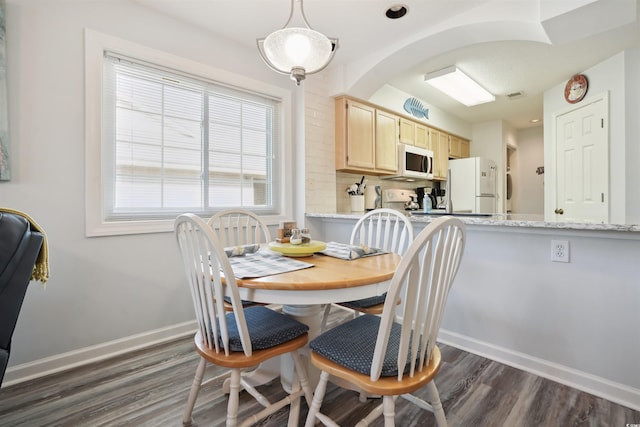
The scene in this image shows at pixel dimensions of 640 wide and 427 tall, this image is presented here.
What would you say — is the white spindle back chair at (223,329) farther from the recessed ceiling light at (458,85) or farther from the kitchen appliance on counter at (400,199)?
the kitchen appliance on counter at (400,199)

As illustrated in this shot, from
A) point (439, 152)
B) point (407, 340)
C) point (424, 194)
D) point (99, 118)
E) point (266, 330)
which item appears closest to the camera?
point (407, 340)

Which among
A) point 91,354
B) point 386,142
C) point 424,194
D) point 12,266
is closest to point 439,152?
point 424,194

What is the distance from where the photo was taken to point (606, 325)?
1.62 metres

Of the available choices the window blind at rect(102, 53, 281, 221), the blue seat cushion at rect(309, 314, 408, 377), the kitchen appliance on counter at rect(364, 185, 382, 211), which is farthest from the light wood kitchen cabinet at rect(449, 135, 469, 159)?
the blue seat cushion at rect(309, 314, 408, 377)

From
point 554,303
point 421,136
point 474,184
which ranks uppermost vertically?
point 421,136

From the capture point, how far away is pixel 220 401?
1561 millimetres

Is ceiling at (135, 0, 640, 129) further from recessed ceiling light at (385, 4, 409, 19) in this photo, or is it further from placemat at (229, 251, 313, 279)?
placemat at (229, 251, 313, 279)

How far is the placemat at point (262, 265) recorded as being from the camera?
1.27 meters

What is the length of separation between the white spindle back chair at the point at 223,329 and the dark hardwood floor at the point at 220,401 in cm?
25

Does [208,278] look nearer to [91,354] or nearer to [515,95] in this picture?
[91,354]

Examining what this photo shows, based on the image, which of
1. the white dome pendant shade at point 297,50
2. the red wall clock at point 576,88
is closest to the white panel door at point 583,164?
the red wall clock at point 576,88

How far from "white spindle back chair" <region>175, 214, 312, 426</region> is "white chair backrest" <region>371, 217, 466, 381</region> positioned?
446mm

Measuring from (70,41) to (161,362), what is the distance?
81.8 inches

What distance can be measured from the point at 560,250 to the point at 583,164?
7.93 feet
